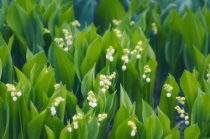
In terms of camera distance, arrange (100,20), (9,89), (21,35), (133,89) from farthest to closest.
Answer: (100,20)
(21,35)
(133,89)
(9,89)

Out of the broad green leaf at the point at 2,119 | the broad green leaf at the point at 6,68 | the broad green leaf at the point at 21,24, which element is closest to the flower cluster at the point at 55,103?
the broad green leaf at the point at 2,119

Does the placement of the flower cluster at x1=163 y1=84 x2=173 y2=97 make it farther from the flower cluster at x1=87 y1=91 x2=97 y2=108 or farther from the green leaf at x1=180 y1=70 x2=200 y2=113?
the flower cluster at x1=87 y1=91 x2=97 y2=108

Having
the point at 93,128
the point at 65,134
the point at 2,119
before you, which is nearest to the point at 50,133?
the point at 65,134

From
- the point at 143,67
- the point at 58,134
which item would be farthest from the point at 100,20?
the point at 58,134

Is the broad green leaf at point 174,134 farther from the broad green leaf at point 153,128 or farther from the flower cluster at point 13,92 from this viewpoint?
the flower cluster at point 13,92

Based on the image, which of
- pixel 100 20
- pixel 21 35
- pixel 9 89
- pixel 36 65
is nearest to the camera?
pixel 9 89

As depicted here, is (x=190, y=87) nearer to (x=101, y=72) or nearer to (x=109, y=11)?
(x=101, y=72)

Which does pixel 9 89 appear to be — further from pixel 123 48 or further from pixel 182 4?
pixel 182 4

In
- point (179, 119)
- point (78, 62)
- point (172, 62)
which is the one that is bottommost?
point (179, 119)

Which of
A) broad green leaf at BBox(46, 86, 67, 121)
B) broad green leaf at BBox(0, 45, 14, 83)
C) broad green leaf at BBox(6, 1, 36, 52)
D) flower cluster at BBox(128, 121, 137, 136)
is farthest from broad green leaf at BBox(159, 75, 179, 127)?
broad green leaf at BBox(6, 1, 36, 52)
